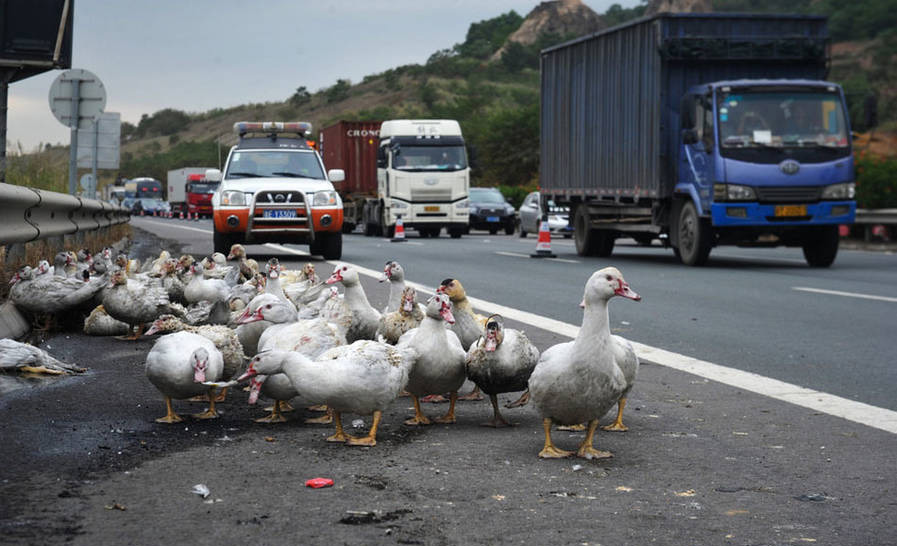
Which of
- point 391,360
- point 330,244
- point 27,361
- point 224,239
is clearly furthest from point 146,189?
point 391,360

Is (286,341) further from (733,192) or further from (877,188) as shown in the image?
(877,188)

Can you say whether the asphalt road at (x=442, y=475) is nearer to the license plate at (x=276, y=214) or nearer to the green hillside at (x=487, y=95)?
the license plate at (x=276, y=214)

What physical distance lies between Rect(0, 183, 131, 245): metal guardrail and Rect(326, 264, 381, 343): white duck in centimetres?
242

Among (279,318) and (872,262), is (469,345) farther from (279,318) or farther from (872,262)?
(872,262)

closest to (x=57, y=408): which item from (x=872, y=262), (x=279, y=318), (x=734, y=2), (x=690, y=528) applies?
(x=279, y=318)

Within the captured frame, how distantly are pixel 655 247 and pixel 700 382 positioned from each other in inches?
952

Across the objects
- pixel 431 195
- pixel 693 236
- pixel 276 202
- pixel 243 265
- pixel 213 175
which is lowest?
pixel 243 265

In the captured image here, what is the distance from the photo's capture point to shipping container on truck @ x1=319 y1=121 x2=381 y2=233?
138 feet

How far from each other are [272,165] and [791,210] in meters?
9.20

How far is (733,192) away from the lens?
62.6 ft

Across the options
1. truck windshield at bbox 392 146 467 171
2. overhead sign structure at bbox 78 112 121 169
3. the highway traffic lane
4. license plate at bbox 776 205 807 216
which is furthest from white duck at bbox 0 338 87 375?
truck windshield at bbox 392 146 467 171

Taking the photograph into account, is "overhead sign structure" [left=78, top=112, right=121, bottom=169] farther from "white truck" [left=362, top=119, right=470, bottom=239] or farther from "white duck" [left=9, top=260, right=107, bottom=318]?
"white duck" [left=9, top=260, right=107, bottom=318]

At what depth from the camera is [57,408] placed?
586cm

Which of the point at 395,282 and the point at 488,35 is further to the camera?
the point at 488,35
